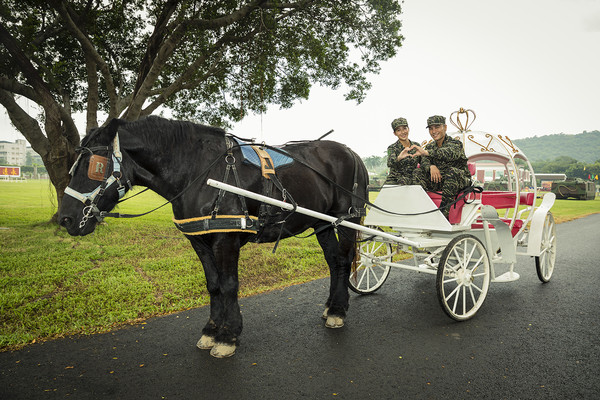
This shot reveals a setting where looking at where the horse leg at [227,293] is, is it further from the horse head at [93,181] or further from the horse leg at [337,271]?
the horse leg at [337,271]

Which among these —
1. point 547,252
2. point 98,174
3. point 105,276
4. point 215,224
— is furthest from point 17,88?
point 547,252

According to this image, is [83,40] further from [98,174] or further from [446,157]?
[446,157]

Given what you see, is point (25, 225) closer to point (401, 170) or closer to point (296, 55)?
point (296, 55)

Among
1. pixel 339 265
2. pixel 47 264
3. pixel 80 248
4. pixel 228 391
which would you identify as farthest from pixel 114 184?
pixel 80 248

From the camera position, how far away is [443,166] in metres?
4.80

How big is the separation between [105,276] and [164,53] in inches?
243

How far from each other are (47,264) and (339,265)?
5601 mm

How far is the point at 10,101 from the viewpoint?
912 cm

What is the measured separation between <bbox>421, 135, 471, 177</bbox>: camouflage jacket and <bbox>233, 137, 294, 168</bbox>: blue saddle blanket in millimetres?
1951

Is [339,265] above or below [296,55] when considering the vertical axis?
below

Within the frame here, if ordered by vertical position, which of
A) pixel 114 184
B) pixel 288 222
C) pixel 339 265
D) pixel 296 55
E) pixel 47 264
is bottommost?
pixel 47 264

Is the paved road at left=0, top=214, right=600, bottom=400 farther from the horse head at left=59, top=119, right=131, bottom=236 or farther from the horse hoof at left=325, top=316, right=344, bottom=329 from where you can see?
the horse head at left=59, top=119, right=131, bottom=236

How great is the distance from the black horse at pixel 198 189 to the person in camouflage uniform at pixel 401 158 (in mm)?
1546

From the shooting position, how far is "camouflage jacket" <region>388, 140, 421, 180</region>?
4.89 m
